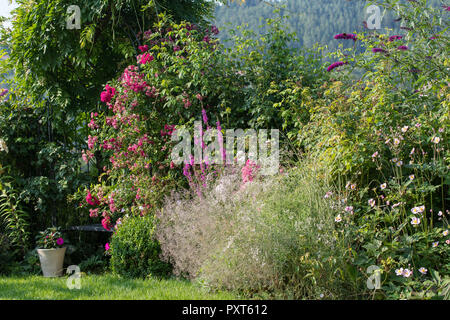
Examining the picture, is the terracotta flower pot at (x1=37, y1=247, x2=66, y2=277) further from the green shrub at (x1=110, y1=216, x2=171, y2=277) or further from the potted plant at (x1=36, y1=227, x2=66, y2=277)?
the green shrub at (x1=110, y1=216, x2=171, y2=277)

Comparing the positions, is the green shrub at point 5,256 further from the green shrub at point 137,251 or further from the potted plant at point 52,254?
the green shrub at point 137,251

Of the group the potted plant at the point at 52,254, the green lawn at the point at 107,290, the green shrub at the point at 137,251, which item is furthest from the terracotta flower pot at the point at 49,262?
the green shrub at the point at 137,251

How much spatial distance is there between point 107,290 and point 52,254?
1.58m

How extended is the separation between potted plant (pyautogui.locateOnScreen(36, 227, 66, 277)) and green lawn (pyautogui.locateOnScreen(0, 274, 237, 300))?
1.22 ft

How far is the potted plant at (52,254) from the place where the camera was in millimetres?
4770

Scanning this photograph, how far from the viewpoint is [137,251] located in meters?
3.91

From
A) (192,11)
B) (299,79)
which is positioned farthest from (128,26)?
(299,79)

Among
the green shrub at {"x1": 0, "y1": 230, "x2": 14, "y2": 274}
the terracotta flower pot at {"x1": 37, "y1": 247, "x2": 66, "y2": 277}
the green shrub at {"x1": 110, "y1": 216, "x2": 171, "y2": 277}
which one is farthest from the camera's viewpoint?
the green shrub at {"x1": 0, "y1": 230, "x2": 14, "y2": 274}

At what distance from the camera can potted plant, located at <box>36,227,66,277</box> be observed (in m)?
4.77

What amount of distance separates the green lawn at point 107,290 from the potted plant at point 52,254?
0.37 metres

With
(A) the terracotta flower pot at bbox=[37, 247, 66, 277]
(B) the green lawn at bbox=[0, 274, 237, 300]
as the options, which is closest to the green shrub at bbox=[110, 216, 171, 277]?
(B) the green lawn at bbox=[0, 274, 237, 300]

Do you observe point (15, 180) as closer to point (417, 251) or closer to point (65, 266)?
point (65, 266)
